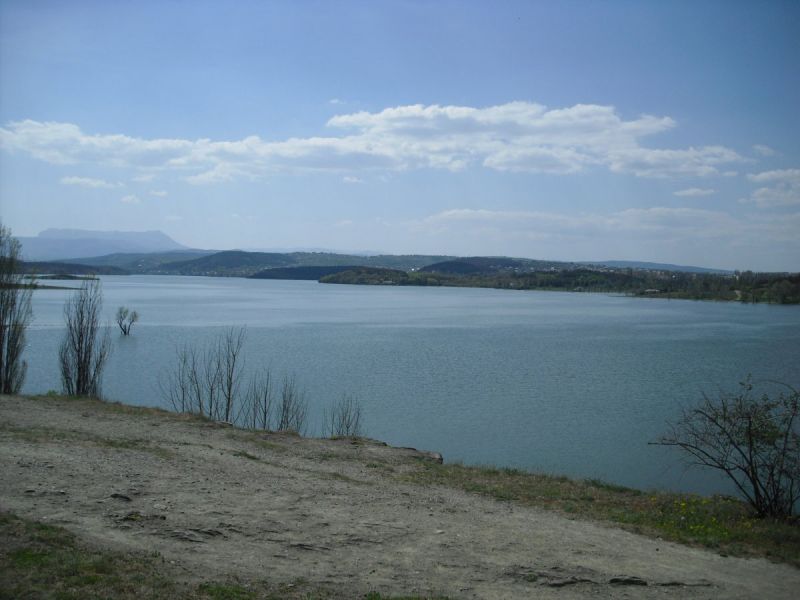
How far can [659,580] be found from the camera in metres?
7.43

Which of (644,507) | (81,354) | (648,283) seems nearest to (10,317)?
(81,354)

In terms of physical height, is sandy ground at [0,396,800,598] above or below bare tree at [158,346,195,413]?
above

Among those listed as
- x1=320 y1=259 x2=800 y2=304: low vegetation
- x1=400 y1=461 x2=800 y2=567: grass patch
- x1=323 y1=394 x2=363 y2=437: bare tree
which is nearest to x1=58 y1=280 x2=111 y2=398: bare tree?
x1=323 y1=394 x2=363 y2=437: bare tree

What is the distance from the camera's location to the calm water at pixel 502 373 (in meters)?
20.0

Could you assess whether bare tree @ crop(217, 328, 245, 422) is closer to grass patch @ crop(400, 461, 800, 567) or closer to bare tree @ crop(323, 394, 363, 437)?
bare tree @ crop(323, 394, 363, 437)

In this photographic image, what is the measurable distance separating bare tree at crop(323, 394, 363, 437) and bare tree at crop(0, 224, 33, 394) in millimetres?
10775

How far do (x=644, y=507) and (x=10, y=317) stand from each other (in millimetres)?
21407

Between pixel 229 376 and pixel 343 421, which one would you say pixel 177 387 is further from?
pixel 343 421

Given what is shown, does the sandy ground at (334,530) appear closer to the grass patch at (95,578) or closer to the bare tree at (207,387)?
the grass patch at (95,578)

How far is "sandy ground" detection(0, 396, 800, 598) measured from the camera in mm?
7129

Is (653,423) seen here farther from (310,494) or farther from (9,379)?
(9,379)

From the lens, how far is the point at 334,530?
849 cm

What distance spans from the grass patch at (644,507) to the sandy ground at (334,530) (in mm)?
496

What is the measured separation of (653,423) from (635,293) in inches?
5647
